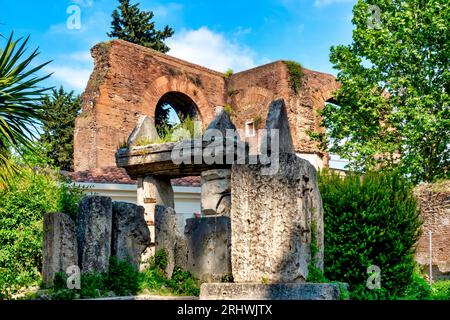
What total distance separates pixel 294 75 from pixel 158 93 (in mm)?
5867

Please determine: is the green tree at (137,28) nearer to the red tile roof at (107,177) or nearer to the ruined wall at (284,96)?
the ruined wall at (284,96)

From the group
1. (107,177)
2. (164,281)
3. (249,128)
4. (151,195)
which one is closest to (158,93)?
(249,128)

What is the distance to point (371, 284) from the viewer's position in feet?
34.1

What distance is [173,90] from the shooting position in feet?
81.4

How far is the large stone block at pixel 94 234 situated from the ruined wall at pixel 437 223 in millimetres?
12591

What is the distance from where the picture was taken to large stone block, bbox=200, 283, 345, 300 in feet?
17.6

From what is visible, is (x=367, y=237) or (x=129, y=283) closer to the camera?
(x=129, y=283)

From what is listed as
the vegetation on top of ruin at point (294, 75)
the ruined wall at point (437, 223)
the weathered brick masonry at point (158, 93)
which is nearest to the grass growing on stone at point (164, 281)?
the ruined wall at point (437, 223)

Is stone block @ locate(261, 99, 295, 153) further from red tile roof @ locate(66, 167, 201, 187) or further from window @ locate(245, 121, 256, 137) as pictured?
window @ locate(245, 121, 256, 137)

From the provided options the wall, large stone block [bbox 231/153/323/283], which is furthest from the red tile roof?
large stone block [bbox 231/153/323/283]

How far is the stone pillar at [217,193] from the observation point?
977 cm

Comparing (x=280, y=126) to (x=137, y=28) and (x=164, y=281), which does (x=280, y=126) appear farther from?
(x=137, y=28)

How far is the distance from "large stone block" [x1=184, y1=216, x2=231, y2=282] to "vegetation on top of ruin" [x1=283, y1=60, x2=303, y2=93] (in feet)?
58.2
